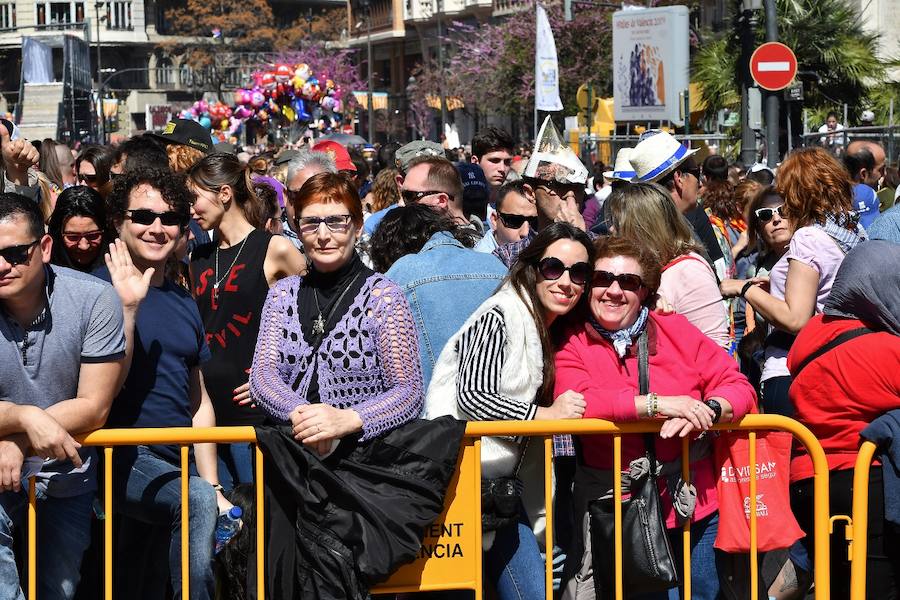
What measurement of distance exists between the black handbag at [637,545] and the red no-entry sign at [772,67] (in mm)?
11159

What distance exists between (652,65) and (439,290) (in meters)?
23.6

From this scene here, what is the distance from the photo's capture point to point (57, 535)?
14.5 ft

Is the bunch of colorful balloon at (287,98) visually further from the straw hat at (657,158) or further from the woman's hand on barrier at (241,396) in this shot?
the woman's hand on barrier at (241,396)

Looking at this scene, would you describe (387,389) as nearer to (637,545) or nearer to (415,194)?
(637,545)

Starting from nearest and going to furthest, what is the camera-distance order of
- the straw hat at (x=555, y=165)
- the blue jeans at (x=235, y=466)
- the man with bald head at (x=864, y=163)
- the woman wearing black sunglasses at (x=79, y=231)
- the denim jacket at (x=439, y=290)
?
the denim jacket at (x=439, y=290) < the woman wearing black sunglasses at (x=79, y=231) < the blue jeans at (x=235, y=466) < the straw hat at (x=555, y=165) < the man with bald head at (x=864, y=163)

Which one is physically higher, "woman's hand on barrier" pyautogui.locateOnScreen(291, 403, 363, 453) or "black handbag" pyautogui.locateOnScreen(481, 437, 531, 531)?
"woman's hand on barrier" pyautogui.locateOnScreen(291, 403, 363, 453)

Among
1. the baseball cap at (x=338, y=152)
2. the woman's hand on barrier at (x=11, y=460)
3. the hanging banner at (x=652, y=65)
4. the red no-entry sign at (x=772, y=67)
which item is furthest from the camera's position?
the hanging banner at (x=652, y=65)

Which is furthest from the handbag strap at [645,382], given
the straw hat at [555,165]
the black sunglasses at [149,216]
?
the straw hat at [555,165]

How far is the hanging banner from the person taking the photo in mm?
26672

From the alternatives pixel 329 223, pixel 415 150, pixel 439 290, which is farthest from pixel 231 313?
pixel 415 150

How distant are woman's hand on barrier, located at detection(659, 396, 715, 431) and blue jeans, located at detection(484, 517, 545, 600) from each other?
2.35ft

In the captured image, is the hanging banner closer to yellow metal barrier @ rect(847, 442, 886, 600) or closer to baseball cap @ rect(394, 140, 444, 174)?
baseball cap @ rect(394, 140, 444, 174)

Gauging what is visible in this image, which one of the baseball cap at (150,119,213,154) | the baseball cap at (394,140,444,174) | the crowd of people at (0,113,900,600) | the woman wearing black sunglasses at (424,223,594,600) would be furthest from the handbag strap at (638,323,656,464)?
the baseball cap at (394,140,444,174)

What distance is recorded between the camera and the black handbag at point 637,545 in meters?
4.29
